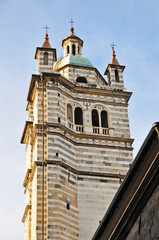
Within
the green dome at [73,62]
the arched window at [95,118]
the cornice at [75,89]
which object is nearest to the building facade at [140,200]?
the arched window at [95,118]

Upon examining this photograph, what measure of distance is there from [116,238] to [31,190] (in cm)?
1490

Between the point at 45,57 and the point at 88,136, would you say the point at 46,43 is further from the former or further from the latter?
the point at 88,136

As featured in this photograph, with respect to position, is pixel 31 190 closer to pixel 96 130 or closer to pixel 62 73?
pixel 96 130

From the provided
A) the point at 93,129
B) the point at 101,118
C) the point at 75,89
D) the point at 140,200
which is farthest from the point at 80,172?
the point at 140,200

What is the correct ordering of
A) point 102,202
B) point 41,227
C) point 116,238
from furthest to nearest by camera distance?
point 102,202 < point 41,227 < point 116,238

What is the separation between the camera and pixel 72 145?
26969mm

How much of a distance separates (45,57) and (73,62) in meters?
2.08

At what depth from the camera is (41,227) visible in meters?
23.4

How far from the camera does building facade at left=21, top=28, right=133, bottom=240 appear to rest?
2416cm

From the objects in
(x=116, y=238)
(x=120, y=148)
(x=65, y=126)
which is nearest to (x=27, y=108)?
(x=65, y=126)

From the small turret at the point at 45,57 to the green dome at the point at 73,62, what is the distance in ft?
4.04

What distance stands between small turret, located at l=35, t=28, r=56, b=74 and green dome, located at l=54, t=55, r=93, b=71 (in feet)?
4.04

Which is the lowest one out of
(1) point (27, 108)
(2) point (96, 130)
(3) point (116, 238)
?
(3) point (116, 238)

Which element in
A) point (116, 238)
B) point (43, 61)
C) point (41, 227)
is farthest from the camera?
point (43, 61)
